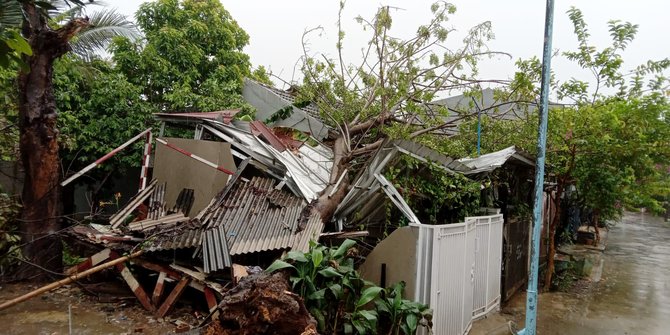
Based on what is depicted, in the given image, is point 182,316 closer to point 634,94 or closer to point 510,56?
point 510,56

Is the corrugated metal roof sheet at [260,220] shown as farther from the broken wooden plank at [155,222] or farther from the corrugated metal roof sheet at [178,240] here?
the broken wooden plank at [155,222]

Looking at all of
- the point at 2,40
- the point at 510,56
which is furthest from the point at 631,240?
the point at 2,40

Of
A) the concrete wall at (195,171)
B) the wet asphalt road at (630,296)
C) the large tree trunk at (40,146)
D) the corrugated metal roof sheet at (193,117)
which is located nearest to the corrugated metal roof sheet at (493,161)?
the wet asphalt road at (630,296)

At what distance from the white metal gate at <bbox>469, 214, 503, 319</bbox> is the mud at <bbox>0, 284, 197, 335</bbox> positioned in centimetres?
409

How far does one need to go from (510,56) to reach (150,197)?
7313mm

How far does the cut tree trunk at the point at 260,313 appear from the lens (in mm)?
3697

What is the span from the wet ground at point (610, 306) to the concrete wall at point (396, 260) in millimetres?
1820

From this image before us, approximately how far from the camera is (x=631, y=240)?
61.8 ft

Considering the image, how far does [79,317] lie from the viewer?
16.9 ft

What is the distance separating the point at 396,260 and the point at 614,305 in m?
5.62

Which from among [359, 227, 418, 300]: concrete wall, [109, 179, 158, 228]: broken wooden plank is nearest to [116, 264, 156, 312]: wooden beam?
[109, 179, 158, 228]: broken wooden plank

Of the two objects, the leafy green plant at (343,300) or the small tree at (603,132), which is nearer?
the leafy green plant at (343,300)

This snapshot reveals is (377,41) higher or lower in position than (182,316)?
higher

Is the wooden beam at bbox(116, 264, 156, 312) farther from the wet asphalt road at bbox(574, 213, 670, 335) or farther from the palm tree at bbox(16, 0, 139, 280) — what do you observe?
the wet asphalt road at bbox(574, 213, 670, 335)
